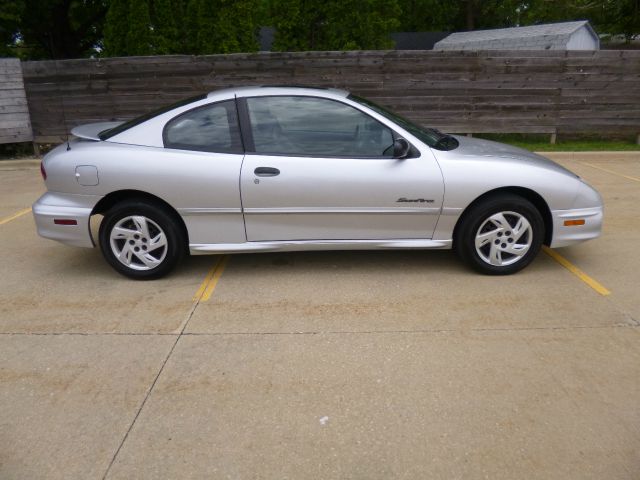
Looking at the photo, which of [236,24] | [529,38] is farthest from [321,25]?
[529,38]

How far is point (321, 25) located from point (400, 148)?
9980 mm

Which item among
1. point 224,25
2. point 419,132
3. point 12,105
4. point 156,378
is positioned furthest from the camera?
point 224,25

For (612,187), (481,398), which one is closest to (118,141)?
(481,398)

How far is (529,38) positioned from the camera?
21.5 metres

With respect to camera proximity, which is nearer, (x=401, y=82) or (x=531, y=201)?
(x=531, y=201)

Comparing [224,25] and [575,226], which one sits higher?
[224,25]

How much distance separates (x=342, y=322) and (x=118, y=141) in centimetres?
238

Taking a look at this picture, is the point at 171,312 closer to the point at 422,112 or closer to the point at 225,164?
the point at 225,164

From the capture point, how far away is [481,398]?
2947mm

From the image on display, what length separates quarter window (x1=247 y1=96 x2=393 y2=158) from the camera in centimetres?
436

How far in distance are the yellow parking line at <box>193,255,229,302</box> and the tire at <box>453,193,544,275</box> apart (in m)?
2.07

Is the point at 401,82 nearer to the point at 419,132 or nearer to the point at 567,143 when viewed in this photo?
the point at 567,143

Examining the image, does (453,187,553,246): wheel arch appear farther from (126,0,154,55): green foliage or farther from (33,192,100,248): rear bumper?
(126,0,154,55): green foliage

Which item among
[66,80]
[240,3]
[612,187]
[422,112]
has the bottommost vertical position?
→ [612,187]
